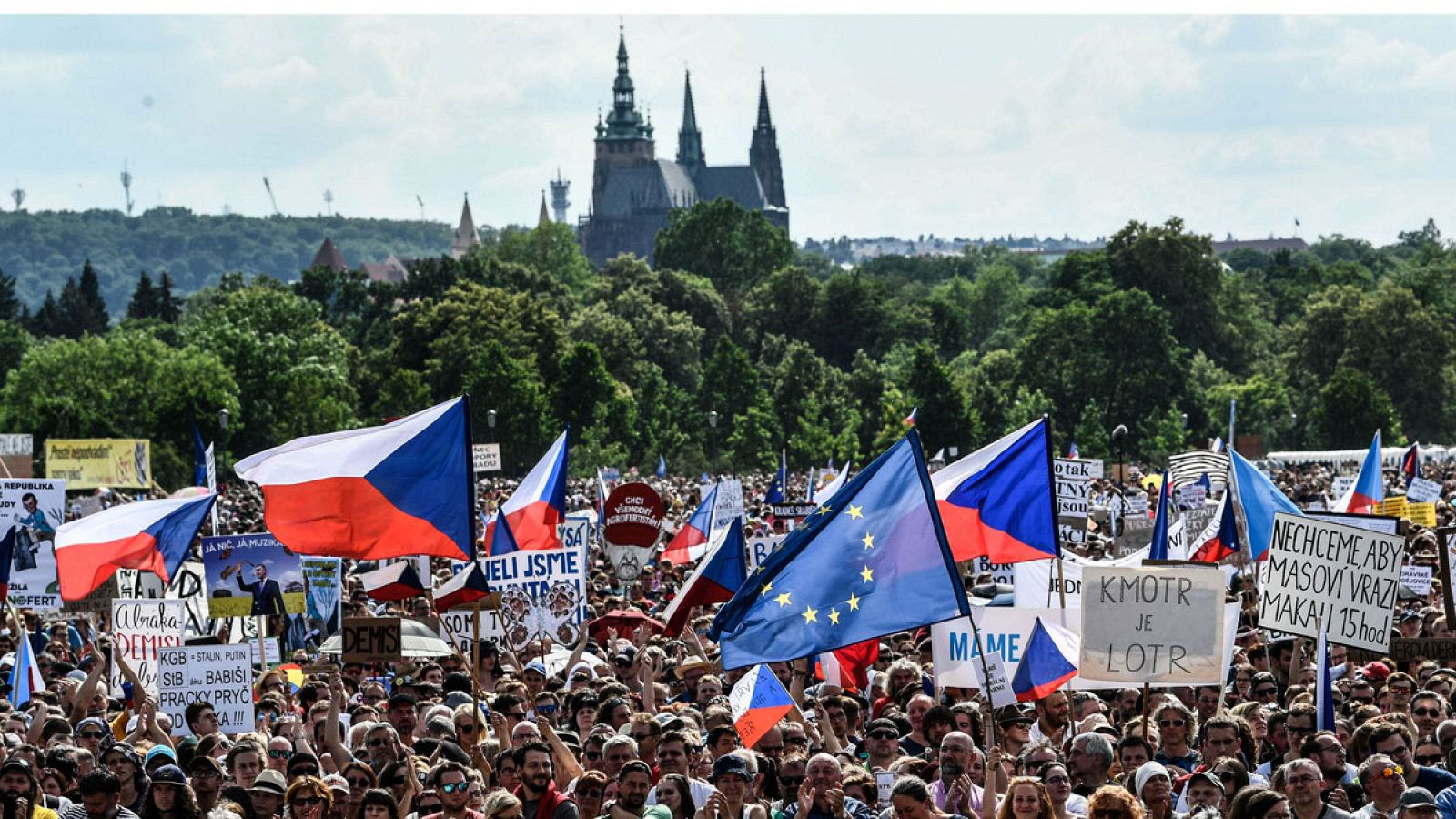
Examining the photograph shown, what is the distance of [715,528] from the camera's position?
88.4 ft

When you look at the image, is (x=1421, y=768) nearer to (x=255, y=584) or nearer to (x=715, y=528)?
(x=255, y=584)

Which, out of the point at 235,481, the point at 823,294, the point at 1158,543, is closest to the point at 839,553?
the point at 1158,543

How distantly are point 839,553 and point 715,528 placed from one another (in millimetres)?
14958

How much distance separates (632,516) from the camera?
25281 mm

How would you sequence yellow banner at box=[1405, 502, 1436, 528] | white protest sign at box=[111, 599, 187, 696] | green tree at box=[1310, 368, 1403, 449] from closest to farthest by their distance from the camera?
white protest sign at box=[111, 599, 187, 696] → yellow banner at box=[1405, 502, 1436, 528] → green tree at box=[1310, 368, 1403, 449]

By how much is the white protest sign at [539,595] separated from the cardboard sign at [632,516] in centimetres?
572

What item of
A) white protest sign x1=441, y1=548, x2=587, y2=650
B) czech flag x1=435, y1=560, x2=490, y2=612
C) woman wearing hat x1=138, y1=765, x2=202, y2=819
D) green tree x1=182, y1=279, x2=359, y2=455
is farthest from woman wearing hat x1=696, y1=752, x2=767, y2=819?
green tree x1=182, y1=279, x2=359, y2=455

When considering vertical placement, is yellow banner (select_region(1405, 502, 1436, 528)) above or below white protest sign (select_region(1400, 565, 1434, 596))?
below

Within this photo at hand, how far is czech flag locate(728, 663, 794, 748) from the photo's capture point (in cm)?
1173

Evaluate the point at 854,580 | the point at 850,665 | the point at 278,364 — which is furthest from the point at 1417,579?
the point at 278,364

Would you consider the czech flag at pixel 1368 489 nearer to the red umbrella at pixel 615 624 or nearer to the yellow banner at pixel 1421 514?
the yellow banner at pixel 1421 514

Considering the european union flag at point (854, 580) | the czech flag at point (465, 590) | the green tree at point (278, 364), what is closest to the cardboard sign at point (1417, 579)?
the czech flag at point (465, 590)

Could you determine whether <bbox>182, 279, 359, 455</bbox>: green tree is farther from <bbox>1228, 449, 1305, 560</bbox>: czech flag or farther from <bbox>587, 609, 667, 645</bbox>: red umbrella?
<bbox>1228, 449, 1305, 560</bbox>: czech flag

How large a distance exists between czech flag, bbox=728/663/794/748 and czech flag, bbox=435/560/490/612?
6354mm
